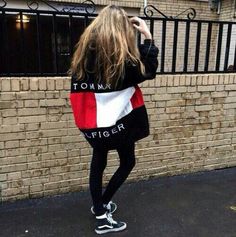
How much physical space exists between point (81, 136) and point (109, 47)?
1.25 metres

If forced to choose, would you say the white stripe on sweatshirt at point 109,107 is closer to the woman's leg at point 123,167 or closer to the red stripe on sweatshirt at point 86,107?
the red stripe on sweatshirt at point 86,107

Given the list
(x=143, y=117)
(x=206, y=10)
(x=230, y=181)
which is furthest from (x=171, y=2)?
(x=143, y=117)

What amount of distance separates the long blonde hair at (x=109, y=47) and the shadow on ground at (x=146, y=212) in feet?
4.06

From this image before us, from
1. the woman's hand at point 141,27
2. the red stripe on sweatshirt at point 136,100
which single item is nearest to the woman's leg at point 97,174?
the red stripe on sweatshirt at point 136,100

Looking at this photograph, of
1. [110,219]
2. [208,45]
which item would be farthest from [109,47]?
[208,45]

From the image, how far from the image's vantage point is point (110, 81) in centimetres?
217

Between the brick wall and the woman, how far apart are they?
72 cm

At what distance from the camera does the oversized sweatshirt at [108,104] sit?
223 cm

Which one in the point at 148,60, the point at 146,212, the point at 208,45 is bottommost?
the point at 146,212

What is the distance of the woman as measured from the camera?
2131 millimetres

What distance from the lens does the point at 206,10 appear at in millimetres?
8805

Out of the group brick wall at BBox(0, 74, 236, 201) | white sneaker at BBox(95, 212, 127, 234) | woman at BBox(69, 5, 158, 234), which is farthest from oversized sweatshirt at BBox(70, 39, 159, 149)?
brick wall at BBox(0, 74, 236, 201)

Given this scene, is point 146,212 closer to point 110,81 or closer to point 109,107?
point 109,107

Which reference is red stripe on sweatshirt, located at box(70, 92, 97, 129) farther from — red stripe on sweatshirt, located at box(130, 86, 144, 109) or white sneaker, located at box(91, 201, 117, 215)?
white sneaker, located at box(91, 201, 117, 215)
